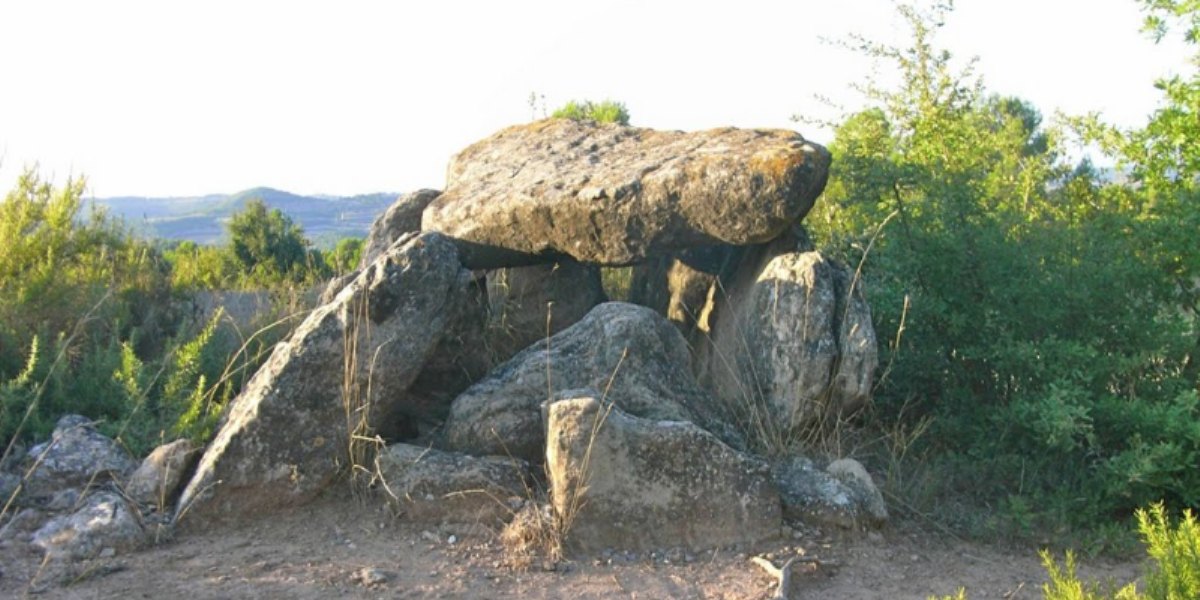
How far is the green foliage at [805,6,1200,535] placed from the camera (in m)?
6.47

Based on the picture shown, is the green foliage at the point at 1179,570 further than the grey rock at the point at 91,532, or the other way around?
the grey rock at the point at 91,532

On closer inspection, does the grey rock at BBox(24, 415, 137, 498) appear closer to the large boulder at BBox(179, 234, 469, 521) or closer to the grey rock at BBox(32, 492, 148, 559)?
the grey rock at BBox(32, 492, 148, 559)

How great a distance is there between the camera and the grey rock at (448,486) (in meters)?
6.01

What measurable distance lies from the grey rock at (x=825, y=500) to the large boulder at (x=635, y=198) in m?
1.61

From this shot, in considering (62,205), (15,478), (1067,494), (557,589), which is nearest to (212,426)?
(15,478)

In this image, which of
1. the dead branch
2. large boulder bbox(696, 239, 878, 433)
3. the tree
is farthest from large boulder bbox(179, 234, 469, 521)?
the tree

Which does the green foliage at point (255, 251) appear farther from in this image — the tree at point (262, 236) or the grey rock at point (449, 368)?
the grey rock at point (449, 368)

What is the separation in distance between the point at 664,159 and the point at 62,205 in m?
5.17

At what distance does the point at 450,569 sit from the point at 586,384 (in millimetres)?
1491

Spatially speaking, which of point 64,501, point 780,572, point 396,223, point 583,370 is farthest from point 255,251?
point 780,572

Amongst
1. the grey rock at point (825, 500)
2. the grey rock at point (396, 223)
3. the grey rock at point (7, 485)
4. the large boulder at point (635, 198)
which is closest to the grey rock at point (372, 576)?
the grey rock at point (825, 500)

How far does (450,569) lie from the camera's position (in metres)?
5.48

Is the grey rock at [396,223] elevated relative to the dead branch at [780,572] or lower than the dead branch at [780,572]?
elevated

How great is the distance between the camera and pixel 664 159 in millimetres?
7543
